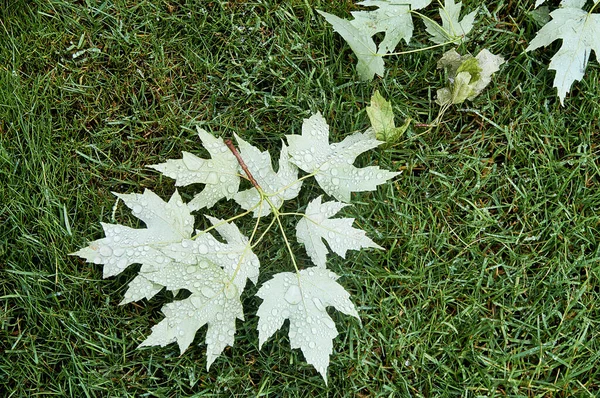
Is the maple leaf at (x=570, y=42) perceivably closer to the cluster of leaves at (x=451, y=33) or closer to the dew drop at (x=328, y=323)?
the cluster of leaves at (x=451, y=33)

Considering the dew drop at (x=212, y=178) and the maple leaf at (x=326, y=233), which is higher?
the dew drop at (x=212, y=178)

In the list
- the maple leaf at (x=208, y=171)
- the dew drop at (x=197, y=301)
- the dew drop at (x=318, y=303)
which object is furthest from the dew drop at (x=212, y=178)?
the dew drop at (x=318, y=303)

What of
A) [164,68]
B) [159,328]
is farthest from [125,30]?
[159,328]

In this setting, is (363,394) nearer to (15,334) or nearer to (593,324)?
(593,324)

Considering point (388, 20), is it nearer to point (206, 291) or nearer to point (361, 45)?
point (361, 45)

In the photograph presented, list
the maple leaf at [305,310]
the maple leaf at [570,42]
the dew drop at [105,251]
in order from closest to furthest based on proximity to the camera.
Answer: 1. the maple leaf at [305,310]
2. the dew drop at [105,251]
3. the maple leaf at [570,42]
